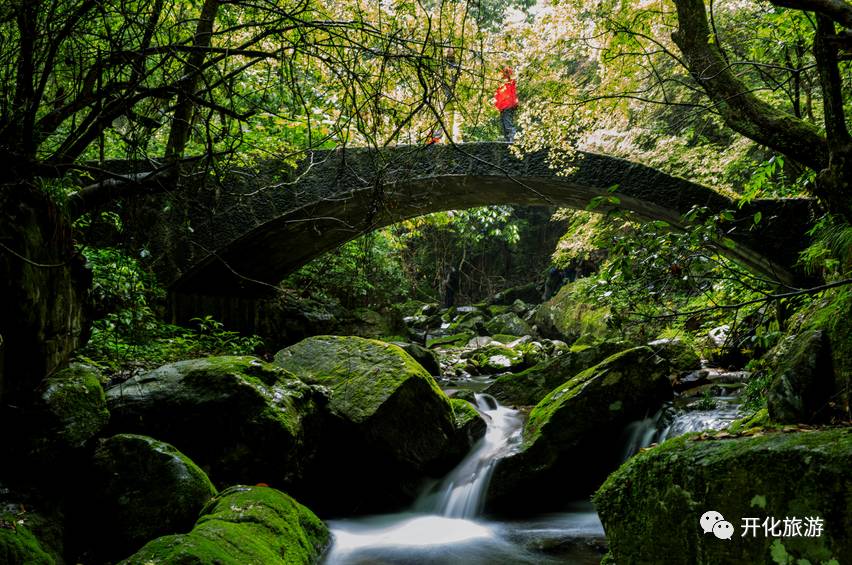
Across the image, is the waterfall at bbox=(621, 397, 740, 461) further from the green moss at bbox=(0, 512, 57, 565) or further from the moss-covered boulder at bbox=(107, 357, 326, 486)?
the green moss at bbox=(0, 512, 57, 565)

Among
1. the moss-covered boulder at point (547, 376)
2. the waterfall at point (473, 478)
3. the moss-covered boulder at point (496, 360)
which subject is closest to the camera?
the waterfall at point (473, 478)

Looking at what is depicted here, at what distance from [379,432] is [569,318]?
822 centimetres

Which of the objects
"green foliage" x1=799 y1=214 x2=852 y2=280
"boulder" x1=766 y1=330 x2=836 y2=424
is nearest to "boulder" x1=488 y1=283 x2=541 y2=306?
"green foliage" x1=799 y1=214 x2=852 y2=280

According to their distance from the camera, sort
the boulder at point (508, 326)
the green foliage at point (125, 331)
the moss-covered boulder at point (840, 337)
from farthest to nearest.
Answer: the boulder at point (508, 326) < the green foliage at point (125, 331) < the moss-covered boulder at point (840, 337)

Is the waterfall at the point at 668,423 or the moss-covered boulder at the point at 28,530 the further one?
the waterfall at the point at 668,423

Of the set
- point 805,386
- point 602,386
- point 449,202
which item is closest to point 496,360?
point 449,202

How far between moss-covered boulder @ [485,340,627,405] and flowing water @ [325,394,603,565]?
1.50 meters

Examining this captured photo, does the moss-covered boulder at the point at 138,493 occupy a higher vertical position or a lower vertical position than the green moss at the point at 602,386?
lower

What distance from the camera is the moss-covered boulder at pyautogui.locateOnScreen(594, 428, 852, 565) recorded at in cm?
186

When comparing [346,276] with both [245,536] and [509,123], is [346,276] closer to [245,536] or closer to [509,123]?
[509,123]

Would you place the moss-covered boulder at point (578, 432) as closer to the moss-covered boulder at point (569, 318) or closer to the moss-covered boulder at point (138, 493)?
the moss-covered boulder at point (138, 493)

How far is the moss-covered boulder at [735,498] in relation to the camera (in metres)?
1.86

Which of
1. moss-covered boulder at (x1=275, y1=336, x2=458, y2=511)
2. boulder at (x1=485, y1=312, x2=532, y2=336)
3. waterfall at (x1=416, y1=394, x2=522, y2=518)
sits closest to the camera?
moss-covered boulder at (x1=275, y1=336, x2=458, y2=511)

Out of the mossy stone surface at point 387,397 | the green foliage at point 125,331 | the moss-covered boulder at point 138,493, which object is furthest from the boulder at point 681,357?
the moss-covered boulder at point 138,493
